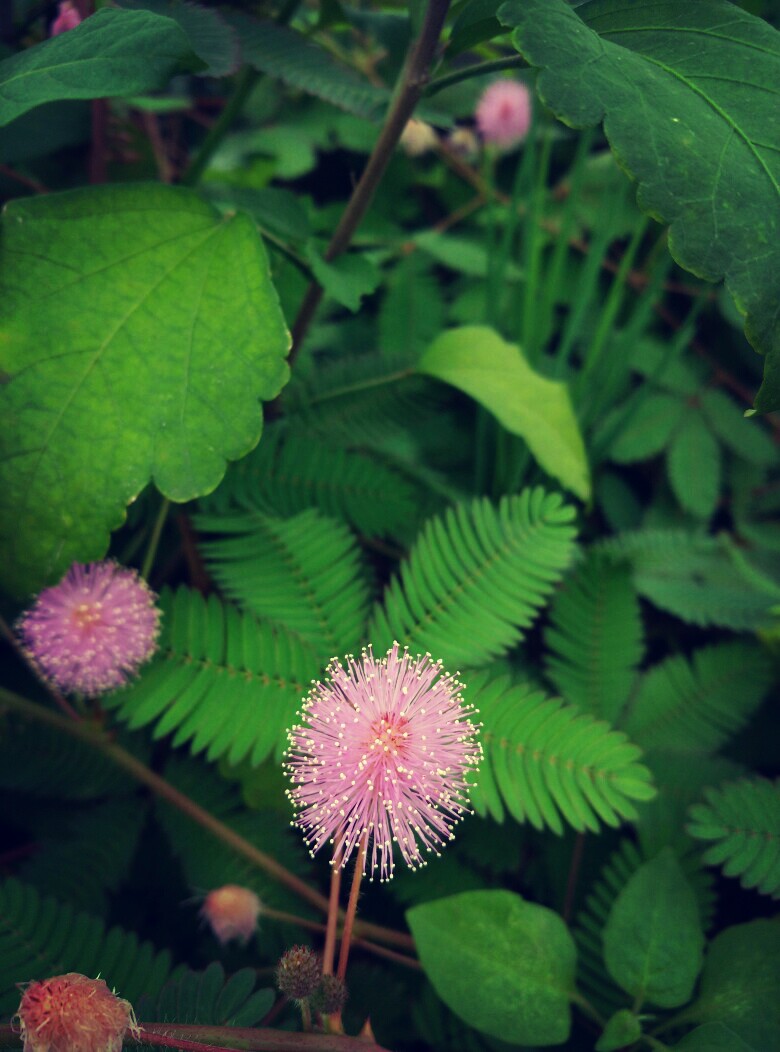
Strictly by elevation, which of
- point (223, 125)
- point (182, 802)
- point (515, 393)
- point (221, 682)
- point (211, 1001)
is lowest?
point (182, 802)

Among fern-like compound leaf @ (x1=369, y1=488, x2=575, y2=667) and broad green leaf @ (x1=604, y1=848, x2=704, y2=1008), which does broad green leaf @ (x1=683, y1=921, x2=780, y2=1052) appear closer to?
broad green leaf @ (x1=604, y1=848, x2=704, y2=1008)

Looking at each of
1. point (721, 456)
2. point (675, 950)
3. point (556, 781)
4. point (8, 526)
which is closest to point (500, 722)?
point (556, 781)

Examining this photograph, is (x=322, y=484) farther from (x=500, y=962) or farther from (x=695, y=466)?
(x=695, y=466)

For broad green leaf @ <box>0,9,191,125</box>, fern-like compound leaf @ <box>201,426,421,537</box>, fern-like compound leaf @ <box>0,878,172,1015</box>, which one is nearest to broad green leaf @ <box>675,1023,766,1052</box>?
fern-like compound leaf @ <box>0,878,172,1015</box>

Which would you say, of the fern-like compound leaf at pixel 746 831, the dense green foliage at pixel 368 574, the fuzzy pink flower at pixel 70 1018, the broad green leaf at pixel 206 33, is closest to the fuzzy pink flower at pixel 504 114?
the dense green foliage at pixel 368 574

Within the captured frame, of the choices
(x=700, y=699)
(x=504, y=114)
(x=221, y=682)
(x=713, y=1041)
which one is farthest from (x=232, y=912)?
(x=504, y=114)

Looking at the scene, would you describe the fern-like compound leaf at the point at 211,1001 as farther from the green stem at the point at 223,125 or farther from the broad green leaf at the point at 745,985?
the green stem at the point at 223,125
